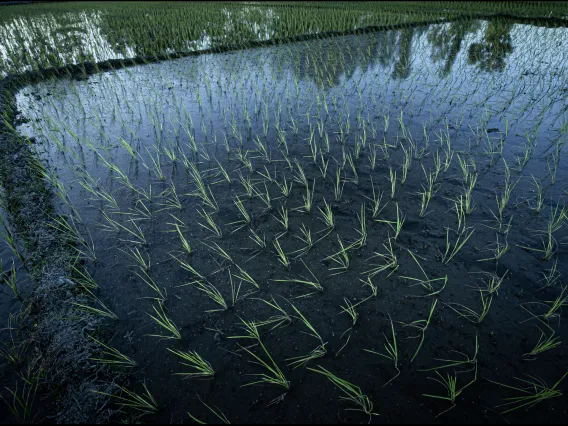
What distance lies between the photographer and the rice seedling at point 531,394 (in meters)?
1.54

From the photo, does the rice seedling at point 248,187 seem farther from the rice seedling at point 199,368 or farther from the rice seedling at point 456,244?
the rice seedling at point 456,244

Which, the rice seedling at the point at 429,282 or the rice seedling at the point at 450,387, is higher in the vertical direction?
the rice seedling at the point at 429,282

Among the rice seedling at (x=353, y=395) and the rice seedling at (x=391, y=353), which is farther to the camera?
the rice seedling at (x=391, y=353)

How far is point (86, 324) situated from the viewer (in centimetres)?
208

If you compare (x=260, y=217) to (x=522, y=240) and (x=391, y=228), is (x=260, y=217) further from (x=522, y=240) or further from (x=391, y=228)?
(x=522, y=240)

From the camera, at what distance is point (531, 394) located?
1.61 m

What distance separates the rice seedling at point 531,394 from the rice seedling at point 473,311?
406 millimetres

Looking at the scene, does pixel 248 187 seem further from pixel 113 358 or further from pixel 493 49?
pixel 493 49

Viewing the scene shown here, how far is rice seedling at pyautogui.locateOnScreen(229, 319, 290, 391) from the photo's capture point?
1.69m

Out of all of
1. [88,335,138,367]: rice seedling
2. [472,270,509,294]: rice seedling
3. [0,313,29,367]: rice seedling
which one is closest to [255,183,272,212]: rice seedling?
[88,335,138,367]: rice seedling

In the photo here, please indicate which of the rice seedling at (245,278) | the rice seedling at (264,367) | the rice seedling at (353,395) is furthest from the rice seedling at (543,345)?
the rice seedling at (245,278)

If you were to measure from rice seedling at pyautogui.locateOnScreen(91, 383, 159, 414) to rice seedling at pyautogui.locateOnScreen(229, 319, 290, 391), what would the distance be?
0.55 meters

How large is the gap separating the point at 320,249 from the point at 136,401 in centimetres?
173

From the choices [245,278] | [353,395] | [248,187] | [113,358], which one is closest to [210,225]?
[248,187]
